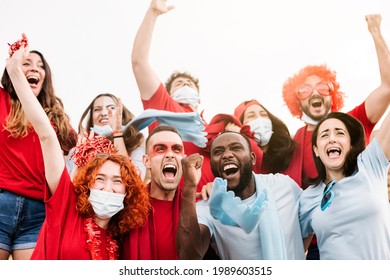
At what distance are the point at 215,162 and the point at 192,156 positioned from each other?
124mm

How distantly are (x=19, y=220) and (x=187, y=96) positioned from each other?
3.56 ft

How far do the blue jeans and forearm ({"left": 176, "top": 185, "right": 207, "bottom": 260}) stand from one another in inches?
29.0

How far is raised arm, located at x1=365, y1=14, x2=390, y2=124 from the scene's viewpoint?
2650 mm

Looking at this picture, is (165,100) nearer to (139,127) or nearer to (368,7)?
(139,127)

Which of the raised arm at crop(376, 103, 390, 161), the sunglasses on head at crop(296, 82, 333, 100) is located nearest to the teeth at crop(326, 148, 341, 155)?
the raised arm at crop(376, 103, 390, 161)

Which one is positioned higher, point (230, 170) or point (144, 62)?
point (144, 62)

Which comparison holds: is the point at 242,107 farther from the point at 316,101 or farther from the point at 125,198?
the point at 125,198

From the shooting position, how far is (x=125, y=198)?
2.56 meters

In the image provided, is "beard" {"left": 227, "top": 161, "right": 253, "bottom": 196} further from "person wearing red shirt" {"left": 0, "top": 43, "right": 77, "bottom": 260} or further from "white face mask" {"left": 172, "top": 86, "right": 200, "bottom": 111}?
"person wearing red shirt" {"left": 0, "top": 43, "right": 77, "bottom": 260}

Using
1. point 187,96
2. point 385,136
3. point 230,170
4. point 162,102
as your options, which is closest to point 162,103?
point 162,102

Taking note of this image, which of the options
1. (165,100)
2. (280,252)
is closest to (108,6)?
(165,100)

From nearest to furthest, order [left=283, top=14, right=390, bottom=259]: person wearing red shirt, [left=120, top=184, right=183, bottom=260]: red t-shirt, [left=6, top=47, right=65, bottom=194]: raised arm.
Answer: [left=6, top=47, right=65, bottom=194]: raised arm, [left=120, top=184, right=183, bottom=260]: red t-shirt, [left=283, top=14, right=390, bottom=259]: person wearing red shirt

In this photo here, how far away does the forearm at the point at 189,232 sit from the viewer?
2.55 metres

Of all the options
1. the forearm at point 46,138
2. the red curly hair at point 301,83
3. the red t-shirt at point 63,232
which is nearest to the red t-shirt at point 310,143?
the red curly hair at point 301,83
